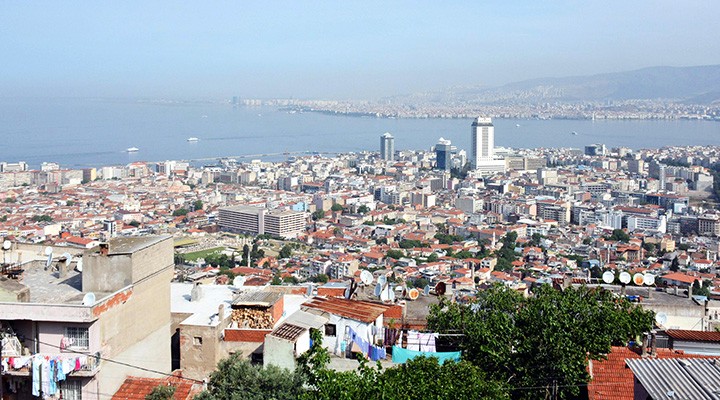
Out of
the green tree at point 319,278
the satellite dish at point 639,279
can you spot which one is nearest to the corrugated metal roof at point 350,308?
the satellite dish at point 639,279

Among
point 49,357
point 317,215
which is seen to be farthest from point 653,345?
point 317,215

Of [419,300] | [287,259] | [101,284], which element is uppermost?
[101,284]

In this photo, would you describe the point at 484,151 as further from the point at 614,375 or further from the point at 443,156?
the point at 614,375

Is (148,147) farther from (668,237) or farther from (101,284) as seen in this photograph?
(101,284)

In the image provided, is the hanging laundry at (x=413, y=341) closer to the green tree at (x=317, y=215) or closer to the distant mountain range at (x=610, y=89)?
the green tree at (x=317, y=215)

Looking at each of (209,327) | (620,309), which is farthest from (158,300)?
(620,309)

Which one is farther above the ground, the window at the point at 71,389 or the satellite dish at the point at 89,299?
the satellite dish at the point at 89,299
